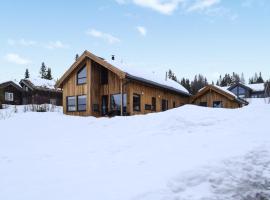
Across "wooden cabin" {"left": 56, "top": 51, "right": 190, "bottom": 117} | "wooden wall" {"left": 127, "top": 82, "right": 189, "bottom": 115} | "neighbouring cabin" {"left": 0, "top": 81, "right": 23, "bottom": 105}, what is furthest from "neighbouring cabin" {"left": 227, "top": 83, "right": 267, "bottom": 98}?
"neighbouring cabin" {"left": 0, "top": 81, "right": 23, "bottom": 105}

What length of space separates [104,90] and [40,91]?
77.1 ft

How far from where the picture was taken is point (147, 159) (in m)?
6.08

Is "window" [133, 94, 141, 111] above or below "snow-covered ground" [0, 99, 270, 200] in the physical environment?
above

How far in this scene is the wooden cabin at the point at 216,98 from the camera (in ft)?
92.3

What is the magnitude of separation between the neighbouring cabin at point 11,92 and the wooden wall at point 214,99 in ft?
90.2

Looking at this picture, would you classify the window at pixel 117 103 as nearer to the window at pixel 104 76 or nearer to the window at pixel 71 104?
the window at pixel 104 76

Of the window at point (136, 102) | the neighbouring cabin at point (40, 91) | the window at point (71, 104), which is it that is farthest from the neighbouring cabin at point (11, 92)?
the window at point (136, 102)

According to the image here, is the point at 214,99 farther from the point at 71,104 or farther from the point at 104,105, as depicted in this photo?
the point at 71,104

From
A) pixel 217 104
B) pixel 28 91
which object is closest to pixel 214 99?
pixel 217 104

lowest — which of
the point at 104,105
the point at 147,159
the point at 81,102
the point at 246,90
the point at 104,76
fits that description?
the point at 147,159

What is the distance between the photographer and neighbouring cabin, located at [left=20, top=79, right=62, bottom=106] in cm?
4200

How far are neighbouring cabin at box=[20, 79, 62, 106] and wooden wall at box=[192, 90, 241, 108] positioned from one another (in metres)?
22.1

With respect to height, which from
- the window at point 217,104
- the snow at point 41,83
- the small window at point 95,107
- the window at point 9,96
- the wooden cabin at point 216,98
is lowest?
the small window at point 95,107

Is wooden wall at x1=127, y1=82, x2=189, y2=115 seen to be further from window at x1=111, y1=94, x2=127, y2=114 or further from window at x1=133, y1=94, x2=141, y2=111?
window at x1=111, y1=94, x2=127, y2=114
